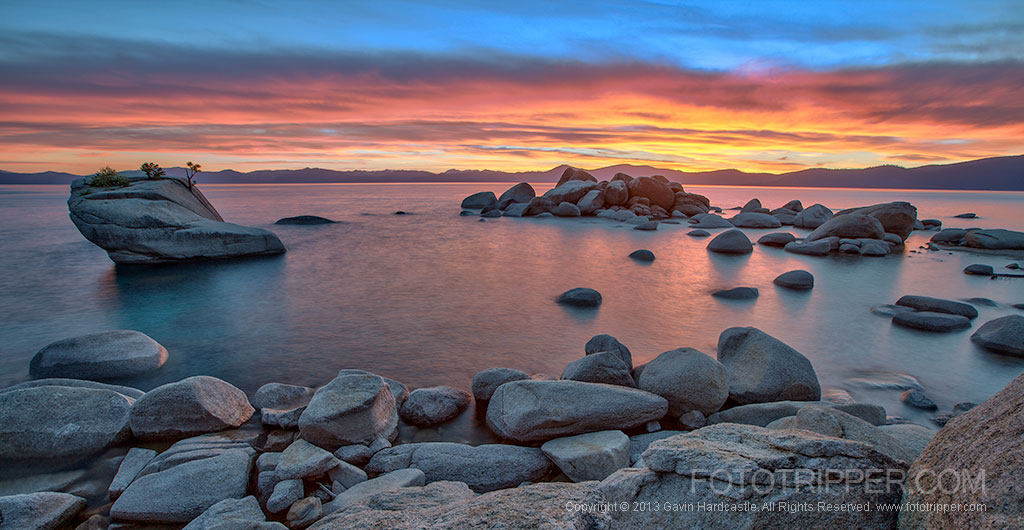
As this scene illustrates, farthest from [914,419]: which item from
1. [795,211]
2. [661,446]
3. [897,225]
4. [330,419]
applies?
[795,211]

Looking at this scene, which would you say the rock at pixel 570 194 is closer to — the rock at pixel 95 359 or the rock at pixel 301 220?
the rock at pixel 301 220

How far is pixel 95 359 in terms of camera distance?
8.21 m

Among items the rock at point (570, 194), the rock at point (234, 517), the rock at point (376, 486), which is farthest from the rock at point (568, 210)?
the rock at point (234, 517)

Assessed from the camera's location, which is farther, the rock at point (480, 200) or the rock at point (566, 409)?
the rock at point (480, 200)

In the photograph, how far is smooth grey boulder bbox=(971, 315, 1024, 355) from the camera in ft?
30.2

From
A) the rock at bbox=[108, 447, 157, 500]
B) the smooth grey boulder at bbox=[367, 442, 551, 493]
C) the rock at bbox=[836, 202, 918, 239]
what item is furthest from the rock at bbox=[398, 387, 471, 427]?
the rock at bbox=[836, 202, 918, 239]

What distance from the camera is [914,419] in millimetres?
6863

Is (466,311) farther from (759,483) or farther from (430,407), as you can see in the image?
(759,483)

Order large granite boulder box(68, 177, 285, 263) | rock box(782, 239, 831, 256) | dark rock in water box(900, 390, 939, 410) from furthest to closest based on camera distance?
rock box(782, 239, 831, 256)
large granite boulder box(68, 177, 285, 263)
dark rock in water box(900, 390, 939, 410)

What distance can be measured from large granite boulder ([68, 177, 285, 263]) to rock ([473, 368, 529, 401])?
17.3m

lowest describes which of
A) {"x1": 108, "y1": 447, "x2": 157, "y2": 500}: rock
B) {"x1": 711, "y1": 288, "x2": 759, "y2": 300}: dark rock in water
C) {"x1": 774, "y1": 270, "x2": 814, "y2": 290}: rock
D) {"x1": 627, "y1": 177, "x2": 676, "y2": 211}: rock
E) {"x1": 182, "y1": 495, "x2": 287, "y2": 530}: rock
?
{"x1": 108, "y1": 447, "x2": 157, "y2": 500}: rock

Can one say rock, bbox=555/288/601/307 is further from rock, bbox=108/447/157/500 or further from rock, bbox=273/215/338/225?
rock, bbox=273/215/338/225

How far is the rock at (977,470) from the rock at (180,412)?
280 inches

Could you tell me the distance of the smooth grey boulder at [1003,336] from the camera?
30.2ft
